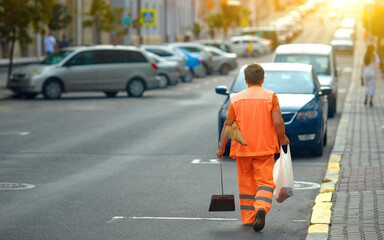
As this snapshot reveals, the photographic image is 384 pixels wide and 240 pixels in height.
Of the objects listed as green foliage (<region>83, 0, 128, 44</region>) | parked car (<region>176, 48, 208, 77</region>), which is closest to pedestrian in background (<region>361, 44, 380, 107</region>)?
parked car (<region>176, 48, 208, 77</region>)

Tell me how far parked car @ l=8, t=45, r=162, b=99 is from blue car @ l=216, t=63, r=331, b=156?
13100 mm

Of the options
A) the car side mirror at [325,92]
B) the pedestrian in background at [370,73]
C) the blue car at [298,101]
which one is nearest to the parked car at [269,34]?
the pedestrian in background at [370,73]

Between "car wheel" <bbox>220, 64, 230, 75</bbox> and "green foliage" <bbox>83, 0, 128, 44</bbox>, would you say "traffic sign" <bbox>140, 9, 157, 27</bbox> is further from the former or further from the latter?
"car wheel" <bbox>220, 64, 230, 75</bbox>

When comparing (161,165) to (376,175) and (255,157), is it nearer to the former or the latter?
(376,175)

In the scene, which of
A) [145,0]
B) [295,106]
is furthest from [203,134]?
[145,0]

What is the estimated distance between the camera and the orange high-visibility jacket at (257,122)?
7.83 m

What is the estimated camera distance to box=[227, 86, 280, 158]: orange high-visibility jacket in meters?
7.83

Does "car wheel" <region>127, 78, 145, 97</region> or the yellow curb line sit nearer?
the yellow curb line

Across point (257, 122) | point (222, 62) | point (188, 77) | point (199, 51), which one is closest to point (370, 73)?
point (257, 122)

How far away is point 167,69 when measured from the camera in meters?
33.0

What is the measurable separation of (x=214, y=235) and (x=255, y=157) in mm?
804

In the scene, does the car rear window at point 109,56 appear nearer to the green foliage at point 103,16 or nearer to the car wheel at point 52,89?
the car wheel at point 52,89

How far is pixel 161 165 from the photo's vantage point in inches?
492

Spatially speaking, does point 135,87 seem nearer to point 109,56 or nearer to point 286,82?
point 109,56
